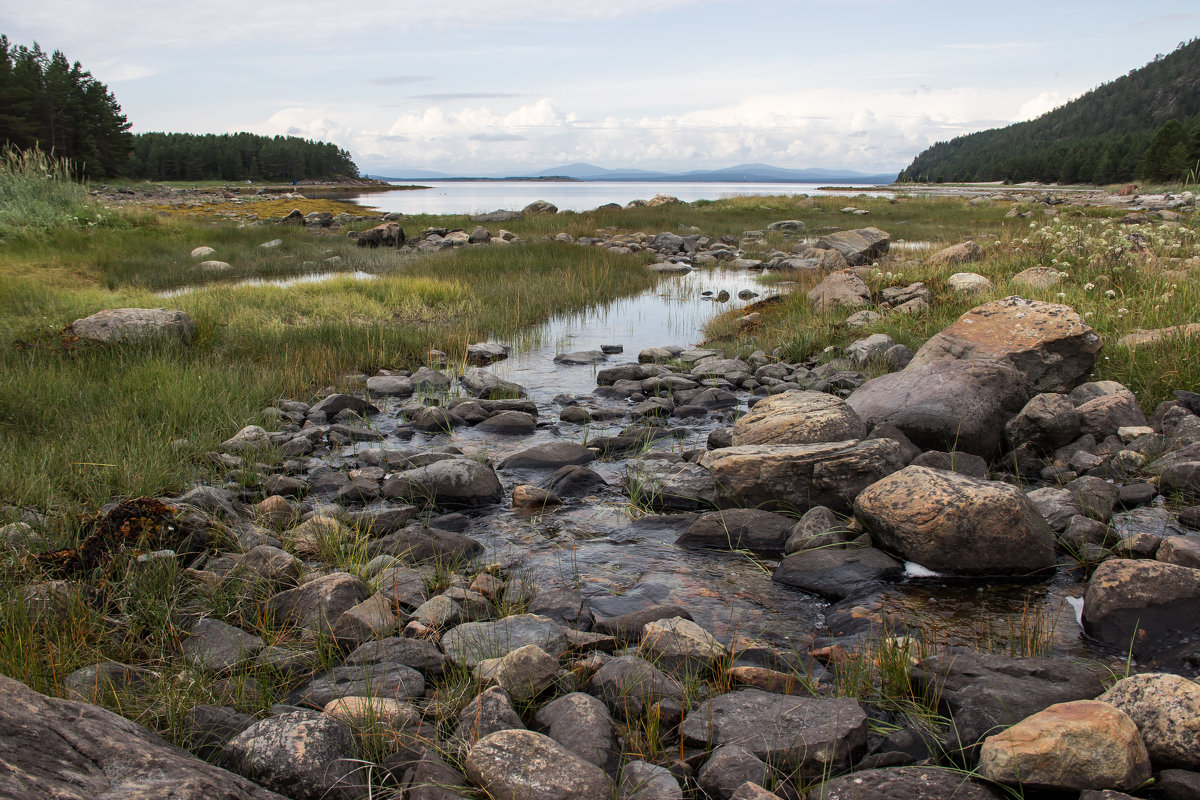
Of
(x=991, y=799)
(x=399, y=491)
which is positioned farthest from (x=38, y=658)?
(x=991, y=799)

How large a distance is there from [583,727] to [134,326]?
830cm

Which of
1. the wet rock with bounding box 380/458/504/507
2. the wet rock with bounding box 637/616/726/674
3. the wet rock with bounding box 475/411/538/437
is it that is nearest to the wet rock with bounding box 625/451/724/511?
the wet rock with bounding box 380/458/504/507

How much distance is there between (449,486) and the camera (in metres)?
5.51

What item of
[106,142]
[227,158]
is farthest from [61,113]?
[227,158]

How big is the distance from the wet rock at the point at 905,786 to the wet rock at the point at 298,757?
5.07 feet

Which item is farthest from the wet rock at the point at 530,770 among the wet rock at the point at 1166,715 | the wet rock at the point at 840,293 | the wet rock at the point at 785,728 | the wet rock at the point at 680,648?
the wet rock at the point at 840,293

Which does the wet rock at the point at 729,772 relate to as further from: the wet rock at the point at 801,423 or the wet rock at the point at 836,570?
the wet rock at the point at 801,423

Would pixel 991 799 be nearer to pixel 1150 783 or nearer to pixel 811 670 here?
pixel 1150 783

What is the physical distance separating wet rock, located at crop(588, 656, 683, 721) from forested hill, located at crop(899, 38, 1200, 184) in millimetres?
74579

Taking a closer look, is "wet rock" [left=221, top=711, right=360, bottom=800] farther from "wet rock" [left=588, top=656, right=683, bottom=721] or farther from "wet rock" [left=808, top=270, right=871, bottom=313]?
"wet rock" [left=808, top=270, right=871, bottom=313]

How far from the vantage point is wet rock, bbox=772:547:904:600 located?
4.19 meters

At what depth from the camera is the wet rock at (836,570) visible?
4.19 metres

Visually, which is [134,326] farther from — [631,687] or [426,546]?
[631,687]

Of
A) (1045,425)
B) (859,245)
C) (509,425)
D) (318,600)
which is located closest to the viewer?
(318,600)
